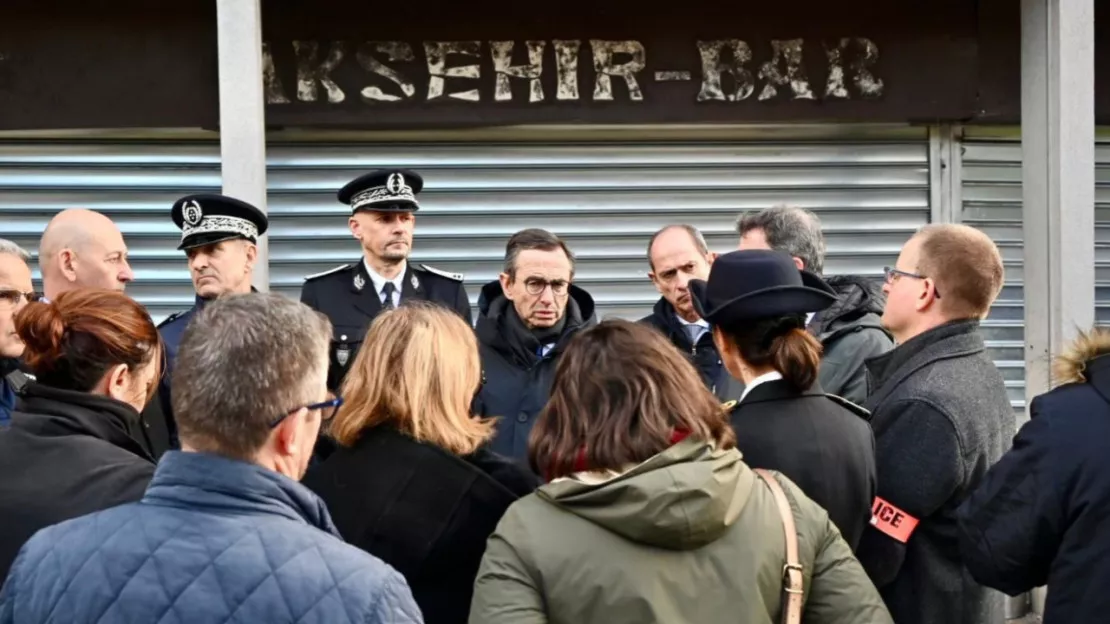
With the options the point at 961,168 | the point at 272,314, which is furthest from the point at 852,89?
the point at 272,314

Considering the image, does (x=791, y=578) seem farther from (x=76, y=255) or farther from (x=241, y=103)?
(x=241, y=103)

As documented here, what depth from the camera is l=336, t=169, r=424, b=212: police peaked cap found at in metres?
5.00

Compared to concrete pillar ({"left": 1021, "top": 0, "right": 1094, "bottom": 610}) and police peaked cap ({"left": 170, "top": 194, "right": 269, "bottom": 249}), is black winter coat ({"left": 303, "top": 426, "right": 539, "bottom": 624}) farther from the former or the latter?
concrete pillar ({"left": 1021, "top": 0, "right": 1094, "bottom": 610})

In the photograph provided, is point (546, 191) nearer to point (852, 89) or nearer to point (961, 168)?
point (852, 89)

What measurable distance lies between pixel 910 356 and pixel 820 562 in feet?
3.97

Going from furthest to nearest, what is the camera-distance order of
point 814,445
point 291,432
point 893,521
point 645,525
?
1. point 893,521
2. point 814,445
3. point 645,525
4. point 291,432

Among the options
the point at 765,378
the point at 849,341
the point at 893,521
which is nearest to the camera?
the point at 765,378

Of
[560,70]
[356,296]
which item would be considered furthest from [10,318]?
[560,70]

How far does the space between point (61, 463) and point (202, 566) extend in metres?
0.87

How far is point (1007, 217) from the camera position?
7047mm

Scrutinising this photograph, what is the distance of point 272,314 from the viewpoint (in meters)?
2.05

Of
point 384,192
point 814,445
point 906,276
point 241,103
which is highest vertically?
point 241,103

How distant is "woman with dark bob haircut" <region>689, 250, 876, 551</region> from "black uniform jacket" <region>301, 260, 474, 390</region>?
2034 millimetres

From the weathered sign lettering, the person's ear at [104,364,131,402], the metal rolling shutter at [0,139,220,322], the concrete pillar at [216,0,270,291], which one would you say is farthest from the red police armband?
the metal rolling shutter at [0,139,220,322]
